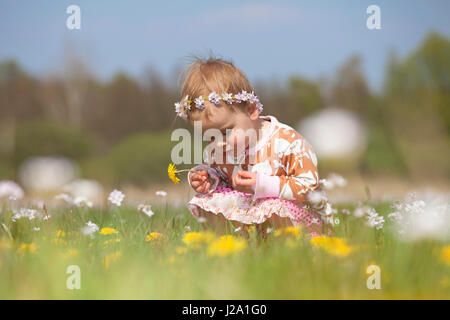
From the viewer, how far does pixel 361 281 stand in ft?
7.13

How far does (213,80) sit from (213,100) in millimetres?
188

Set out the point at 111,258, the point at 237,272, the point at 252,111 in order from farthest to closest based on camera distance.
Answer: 1. the point at 252,111
2. the point at 111,258
3. the point at 237,272

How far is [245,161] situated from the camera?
3.45 metres

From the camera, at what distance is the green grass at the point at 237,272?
6.98 ft

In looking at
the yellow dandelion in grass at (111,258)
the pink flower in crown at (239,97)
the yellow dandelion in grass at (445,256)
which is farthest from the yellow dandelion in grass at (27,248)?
the yellow dandelion in grass at (445,256)

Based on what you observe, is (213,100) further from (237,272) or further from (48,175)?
(48,175)

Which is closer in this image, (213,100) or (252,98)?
(213,100)

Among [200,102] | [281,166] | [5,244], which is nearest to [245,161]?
[281,166]

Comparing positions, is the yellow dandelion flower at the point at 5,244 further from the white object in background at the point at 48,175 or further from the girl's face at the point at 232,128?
the white object in background at the point at 48,175

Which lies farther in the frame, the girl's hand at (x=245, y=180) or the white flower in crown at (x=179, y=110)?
the white flower in crown at (x=179, y=110)

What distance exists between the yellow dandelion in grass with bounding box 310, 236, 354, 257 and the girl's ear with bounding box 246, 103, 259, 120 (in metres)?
1.16

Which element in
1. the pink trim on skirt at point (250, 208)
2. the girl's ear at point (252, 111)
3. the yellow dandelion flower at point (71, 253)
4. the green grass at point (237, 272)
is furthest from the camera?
the girl's ear at point (252, 111)
